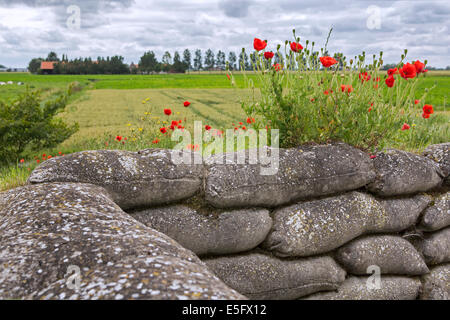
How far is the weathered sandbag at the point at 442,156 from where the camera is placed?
4.22m

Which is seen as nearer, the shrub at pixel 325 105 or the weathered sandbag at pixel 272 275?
the weathered sandbag at pixel 272 275

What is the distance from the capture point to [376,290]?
3.72 metres

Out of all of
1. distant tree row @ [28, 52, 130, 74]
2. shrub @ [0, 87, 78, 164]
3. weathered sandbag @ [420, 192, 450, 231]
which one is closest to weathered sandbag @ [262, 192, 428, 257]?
weathered sandbag @ [420, 192, 450, 231]

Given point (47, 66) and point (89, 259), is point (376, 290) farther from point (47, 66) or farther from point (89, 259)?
point (47, 66)

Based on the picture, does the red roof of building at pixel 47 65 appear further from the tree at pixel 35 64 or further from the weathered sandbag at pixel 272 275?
the weathered sandbag at pixel 272 275

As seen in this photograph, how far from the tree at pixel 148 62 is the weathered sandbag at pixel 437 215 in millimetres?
50609

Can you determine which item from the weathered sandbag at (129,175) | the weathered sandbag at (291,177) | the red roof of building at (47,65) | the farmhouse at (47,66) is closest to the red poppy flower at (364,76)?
the weathered sandbag at (291,177)

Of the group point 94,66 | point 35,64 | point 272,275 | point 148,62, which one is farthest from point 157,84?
point 35,64

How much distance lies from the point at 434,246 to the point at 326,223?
1.48 m

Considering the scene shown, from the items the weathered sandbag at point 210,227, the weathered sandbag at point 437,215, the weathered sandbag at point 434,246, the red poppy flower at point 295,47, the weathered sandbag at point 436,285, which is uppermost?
the red poppy flower at point 295,47

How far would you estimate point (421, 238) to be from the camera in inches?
159

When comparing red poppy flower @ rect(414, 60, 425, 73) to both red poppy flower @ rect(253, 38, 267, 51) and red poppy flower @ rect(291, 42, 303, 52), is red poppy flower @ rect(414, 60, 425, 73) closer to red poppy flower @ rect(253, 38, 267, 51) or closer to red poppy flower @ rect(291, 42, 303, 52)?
red poppy flower @ rect(291, 42, 303, 52)

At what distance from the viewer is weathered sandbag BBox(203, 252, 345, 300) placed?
3148 mm
